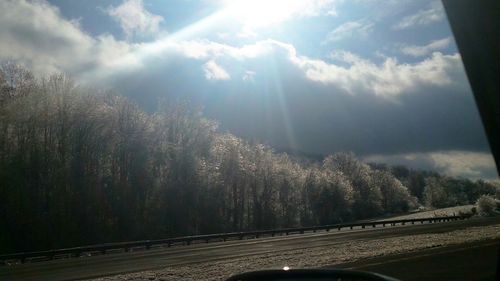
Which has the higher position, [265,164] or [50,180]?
[265,164]

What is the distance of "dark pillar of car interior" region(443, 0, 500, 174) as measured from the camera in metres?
5.36

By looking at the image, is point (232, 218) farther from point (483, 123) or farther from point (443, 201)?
point (443, 201)

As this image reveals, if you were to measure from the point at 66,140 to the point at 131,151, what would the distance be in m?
10.3

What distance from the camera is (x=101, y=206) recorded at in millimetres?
63656

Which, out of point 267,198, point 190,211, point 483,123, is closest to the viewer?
point 483,123

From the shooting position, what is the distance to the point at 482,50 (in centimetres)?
550

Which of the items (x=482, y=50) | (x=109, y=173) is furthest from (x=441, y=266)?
(x=109, y=173)

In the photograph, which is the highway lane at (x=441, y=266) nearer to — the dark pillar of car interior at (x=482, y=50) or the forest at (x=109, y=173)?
the dark pillar of car interior at (x=482, y=50)

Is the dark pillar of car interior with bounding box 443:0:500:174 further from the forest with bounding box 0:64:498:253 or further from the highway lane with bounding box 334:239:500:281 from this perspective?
the forest with bounding box 0:64:498:253

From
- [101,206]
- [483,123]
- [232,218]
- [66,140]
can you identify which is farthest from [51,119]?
[483,123]

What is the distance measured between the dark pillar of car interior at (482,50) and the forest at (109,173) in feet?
167

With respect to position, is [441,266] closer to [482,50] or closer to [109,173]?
[482,50]

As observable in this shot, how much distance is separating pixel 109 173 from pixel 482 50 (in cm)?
6609

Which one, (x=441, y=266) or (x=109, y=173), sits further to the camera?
(x=109, y=173)
